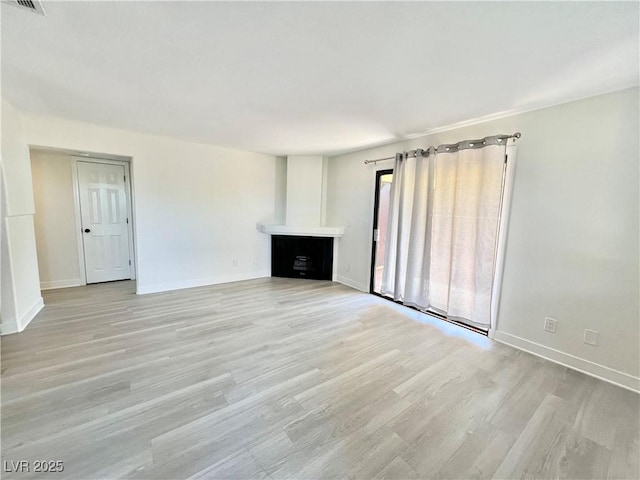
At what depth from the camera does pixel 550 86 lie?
6.44ft

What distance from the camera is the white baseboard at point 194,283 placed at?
12.6ft

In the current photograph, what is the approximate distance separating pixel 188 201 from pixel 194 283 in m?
1.35

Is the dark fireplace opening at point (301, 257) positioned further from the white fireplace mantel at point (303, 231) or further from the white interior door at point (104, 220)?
the white interior door at point (104, 220)

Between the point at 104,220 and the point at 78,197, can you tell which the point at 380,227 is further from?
the point at 78,197

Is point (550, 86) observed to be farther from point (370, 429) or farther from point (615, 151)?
point (370, 429)

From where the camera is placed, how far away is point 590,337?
2150 millimetres

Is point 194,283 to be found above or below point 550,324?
below

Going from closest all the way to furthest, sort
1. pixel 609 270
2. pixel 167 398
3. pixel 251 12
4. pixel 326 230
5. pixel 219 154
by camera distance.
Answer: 1. pixel 251 12
2. pixel 167 398
3. pixel 609 270
4. pixel 219 154
5. pixel 326 230

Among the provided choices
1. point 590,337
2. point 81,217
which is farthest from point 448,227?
point 81,217

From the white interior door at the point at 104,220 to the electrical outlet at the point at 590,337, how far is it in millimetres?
6163

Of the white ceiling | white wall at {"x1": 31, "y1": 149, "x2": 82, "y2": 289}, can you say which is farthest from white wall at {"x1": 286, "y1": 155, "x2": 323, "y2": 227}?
white wall at {"x1": 31, "y1": 149, "x2": 82, "y2": 289}

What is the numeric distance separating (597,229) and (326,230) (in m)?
3.31

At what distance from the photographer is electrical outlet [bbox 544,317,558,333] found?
2326 mm

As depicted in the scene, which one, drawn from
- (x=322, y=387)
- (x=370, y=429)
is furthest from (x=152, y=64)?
(x=370, y=429)
